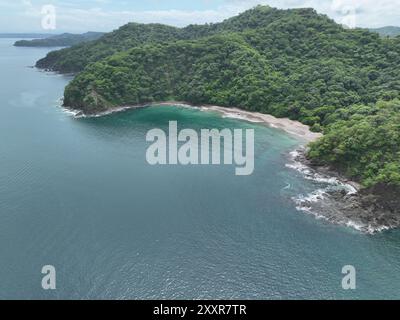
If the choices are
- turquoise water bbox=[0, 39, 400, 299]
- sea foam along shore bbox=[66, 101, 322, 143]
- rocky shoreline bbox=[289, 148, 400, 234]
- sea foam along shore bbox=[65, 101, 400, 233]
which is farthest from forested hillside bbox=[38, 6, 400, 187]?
turquoise water bbox=[0, 39, 400, 299]

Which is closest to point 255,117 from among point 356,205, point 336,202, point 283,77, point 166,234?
point 283,77

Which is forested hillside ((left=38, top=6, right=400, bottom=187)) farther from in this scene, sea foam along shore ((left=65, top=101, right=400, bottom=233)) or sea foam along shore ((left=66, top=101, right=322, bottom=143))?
sea foam along shore ((left=65, top=101, right=400, bottom=233))

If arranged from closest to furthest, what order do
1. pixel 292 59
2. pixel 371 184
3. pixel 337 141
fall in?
pixel 371 184, pixel 337 141, pixel 292 59

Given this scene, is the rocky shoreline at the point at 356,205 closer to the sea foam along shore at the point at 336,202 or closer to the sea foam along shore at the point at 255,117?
the sea foam along shore at the point at 336,202

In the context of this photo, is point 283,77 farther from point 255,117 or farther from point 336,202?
point 336,202

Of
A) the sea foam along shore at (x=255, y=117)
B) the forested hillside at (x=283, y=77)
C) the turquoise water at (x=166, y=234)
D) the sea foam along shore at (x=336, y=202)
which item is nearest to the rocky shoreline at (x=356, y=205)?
the sea foam along shore at (x=336, y=202)

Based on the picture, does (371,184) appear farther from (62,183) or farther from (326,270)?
(62,183)
